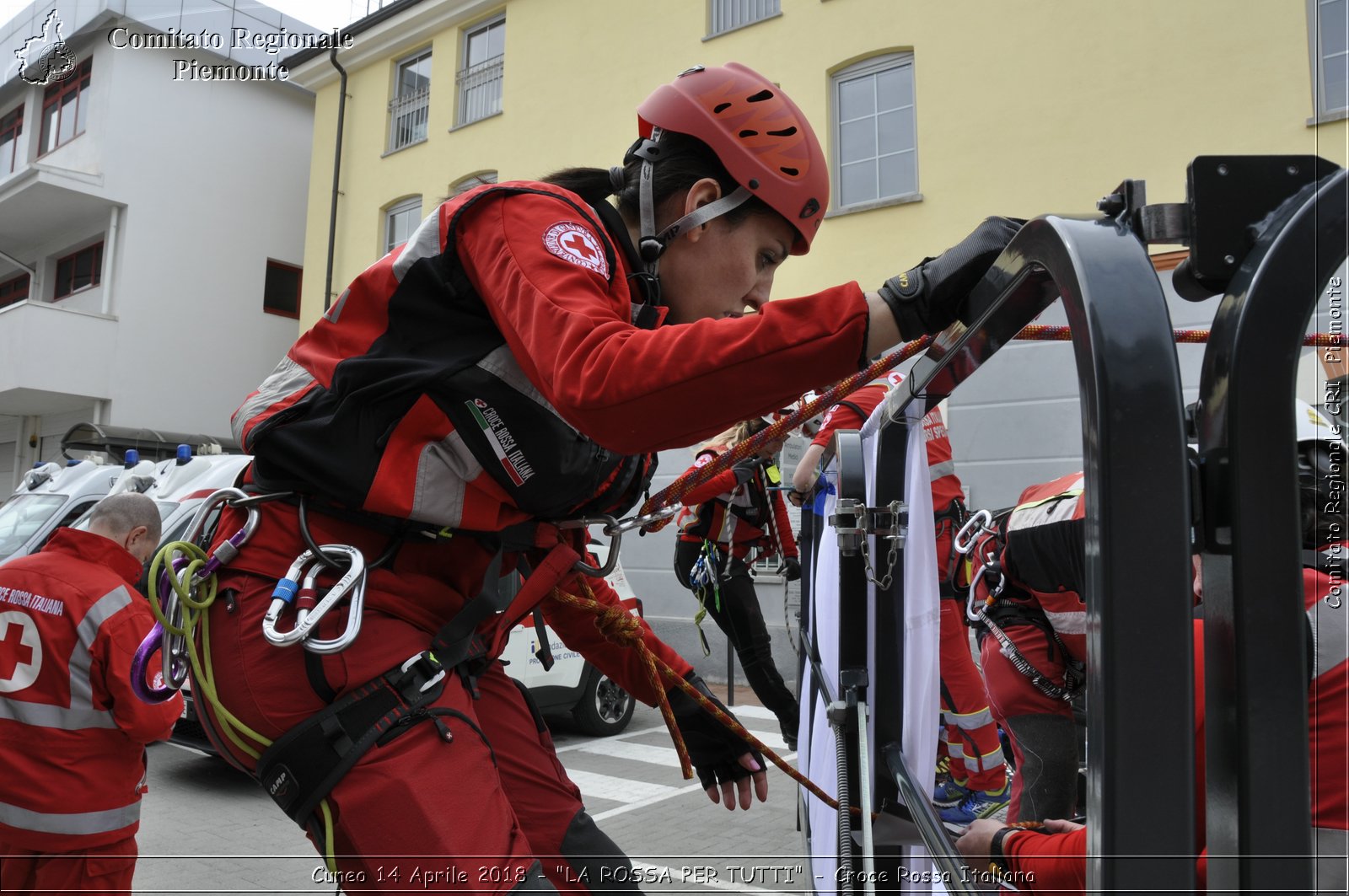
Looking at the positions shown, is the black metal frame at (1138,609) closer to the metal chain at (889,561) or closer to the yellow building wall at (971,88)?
the metal chain at (889,561)

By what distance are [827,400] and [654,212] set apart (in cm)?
48

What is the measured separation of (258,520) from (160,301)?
58.9 feet

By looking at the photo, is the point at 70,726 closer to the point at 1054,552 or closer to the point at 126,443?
the point at 1054,552

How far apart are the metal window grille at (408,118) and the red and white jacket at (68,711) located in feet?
41.6

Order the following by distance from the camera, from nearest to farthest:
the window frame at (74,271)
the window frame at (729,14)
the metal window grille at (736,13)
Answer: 1. the window frame at (729,14)
2. the metal window grille at (736,13)
3. the window frame at (74,271)

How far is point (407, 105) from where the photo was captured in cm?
1553

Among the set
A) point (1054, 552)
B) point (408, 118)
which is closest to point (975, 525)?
point (1054, 552)

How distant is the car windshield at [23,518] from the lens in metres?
8.16

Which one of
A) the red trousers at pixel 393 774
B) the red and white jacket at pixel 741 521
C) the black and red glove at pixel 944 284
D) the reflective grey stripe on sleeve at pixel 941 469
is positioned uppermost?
the reflective grey stripe on sleeve at pixel 941 469

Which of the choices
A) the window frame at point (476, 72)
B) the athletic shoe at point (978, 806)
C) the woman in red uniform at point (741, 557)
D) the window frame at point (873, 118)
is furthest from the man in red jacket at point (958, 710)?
the window frame at point (476, 72)

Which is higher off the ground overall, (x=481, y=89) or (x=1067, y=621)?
(x=481, y=89)

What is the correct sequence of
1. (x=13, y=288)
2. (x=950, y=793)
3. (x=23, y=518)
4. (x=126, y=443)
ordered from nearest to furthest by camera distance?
(x=950, y=793)
(x=23, y=518)
(x=126, y=443)
(x=13, y=288)

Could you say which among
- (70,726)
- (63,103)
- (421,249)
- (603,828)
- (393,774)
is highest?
(63,103)

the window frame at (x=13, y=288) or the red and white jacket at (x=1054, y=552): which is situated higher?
the window frame at (x=13, y=288)
